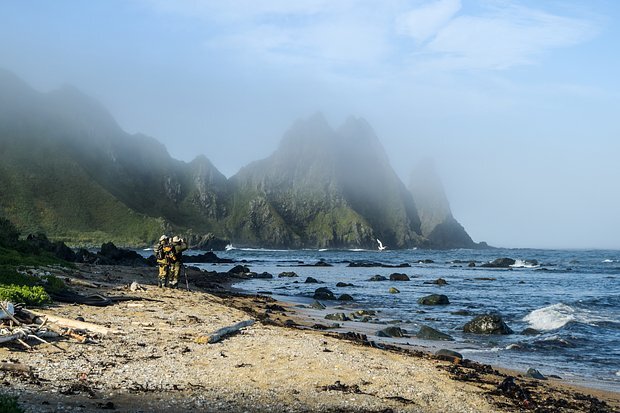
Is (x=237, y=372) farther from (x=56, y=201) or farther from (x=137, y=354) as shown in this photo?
(x=56, y=201)

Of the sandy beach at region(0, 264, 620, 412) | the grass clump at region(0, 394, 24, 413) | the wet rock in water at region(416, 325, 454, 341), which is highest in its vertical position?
the grass clump at region(0, 394, 24, 413)

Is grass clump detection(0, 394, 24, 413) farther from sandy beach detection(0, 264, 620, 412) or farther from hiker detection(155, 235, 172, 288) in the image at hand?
hiker detection(155, 235, 172, 288)

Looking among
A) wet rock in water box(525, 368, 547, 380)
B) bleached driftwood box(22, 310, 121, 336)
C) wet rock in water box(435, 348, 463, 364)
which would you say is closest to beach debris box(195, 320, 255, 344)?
bleached driftwood box(22, 310, 121, 336)

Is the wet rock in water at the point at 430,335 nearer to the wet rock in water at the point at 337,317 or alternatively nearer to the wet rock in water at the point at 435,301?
the wet rock in water at the point at 337,317

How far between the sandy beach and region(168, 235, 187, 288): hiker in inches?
416

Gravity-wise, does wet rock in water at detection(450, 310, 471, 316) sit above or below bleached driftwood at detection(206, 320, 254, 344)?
below

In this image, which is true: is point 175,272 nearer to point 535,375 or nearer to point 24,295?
point 24,295

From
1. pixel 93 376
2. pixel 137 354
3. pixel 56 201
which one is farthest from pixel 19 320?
pixel 56 201

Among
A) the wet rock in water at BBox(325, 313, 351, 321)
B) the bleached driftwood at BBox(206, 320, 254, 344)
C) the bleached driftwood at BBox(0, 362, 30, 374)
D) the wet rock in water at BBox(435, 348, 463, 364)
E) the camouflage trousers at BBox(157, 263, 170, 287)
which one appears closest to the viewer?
the bleached driftwood at BBox(0, 362, 30, 374)

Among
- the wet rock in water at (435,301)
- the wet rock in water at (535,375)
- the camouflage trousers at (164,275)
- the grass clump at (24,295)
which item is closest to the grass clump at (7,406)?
the grass clump at (24,295)

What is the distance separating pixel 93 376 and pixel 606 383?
1287 centimetres

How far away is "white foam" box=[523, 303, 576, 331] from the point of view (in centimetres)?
2503

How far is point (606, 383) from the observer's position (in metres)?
15.0

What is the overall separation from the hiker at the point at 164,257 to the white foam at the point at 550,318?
17573mm
